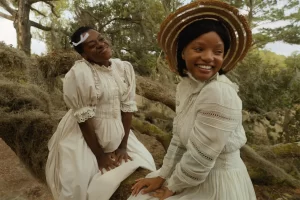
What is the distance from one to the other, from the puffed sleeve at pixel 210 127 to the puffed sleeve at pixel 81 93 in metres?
0.91

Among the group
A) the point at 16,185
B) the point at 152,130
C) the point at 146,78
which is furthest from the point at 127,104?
the point at 16,185

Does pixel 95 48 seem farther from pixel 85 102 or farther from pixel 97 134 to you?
pixel 97 134

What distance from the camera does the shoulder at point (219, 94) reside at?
117cm

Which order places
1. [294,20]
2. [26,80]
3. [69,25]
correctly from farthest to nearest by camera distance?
[69,25] < [294,20] < [26,80]

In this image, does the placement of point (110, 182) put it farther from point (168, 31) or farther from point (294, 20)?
point (294, 20)

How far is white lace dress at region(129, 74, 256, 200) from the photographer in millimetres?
1168

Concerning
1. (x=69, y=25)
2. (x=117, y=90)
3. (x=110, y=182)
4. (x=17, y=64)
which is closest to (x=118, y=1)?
(x=69, y=25)

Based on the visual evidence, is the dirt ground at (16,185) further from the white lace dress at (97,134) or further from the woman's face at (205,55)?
the woman's face at (205,55)

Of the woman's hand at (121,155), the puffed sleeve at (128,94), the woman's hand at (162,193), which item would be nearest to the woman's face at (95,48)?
the puffed sleeve at (128,94)

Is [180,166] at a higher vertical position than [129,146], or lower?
higher

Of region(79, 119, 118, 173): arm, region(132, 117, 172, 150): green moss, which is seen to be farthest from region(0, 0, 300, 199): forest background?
region(79, 119, 118, 173): arm

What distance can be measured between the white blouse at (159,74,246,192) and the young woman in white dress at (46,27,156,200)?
653 mm

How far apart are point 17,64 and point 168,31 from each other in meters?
2.05

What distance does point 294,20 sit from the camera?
655 centimetres
